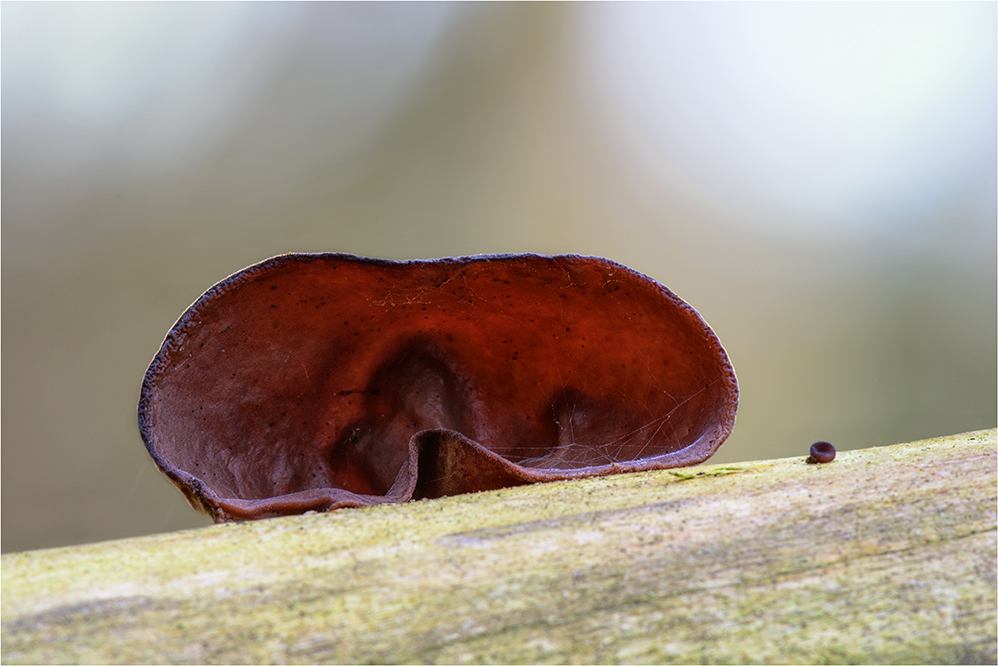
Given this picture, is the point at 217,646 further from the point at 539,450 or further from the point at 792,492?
the point at 539,450

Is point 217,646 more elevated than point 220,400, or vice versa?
point 220,400

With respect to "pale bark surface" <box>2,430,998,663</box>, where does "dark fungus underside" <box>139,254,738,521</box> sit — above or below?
above

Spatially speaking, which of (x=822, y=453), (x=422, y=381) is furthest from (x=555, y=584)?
(x=422, y=381)

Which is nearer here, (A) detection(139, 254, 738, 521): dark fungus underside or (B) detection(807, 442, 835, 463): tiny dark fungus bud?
(B) detection(807, 442, 835, 463): tiny dark fungus bud

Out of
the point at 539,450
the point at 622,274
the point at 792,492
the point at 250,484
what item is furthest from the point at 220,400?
the point at 792,492

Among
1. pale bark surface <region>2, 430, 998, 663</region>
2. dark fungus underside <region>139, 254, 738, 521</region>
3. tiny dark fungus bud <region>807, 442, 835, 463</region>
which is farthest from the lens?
dark fungus underside <region>139, 254, 738, 521</region>

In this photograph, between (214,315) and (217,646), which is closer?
(217,646)

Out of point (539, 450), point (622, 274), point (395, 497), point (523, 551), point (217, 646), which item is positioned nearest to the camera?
point (217, 646)
